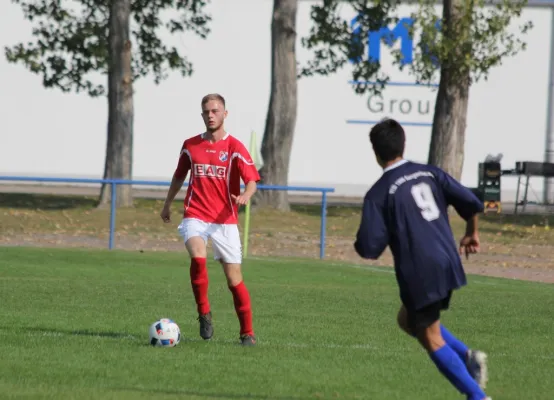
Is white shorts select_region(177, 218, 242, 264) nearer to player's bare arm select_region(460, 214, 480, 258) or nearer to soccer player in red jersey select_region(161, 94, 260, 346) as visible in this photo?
soccer player in red jersey select_region(161, 94, 260, 346)

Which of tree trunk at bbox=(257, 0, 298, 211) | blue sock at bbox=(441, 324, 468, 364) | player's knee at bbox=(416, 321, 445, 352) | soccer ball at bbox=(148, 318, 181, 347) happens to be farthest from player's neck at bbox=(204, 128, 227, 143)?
tree trunk at bbox=(257, 0, 298, 211)

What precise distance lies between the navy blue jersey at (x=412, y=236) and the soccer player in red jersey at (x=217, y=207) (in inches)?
131

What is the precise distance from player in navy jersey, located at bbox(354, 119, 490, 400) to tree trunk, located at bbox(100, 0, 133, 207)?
23.4 m

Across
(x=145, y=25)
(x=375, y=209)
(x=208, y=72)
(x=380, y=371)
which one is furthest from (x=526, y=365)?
(x=208, y=72)

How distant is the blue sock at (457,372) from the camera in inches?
300

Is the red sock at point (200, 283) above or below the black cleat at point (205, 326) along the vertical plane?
above

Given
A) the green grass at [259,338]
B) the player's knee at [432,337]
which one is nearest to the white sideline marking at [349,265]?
the green grass at [259,338]

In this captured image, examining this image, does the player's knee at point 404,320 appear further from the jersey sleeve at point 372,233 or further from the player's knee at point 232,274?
the player's knee at point 232,274

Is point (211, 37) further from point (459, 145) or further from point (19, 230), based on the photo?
point (19, 230)

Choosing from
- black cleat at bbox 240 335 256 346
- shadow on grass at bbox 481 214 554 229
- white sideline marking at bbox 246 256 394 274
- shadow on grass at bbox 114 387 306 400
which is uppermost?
shadow on grass at bbox 114 387 306 400

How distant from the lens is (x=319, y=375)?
9.31 m

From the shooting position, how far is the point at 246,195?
35.1 feet

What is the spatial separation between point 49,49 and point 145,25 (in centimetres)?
301

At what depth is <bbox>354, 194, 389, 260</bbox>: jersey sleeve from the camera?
25.0 feet
